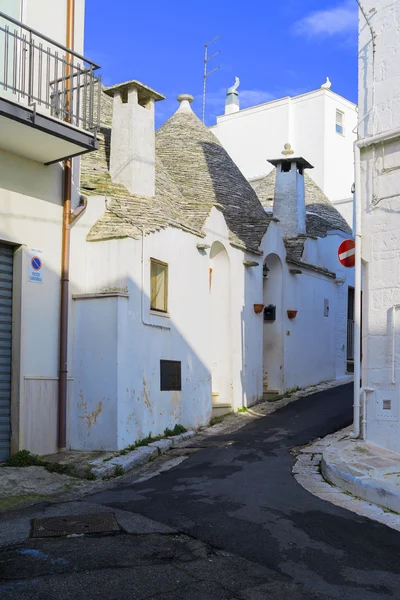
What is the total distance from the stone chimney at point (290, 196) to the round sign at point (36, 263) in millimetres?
12518

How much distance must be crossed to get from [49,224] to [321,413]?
728 centimetres

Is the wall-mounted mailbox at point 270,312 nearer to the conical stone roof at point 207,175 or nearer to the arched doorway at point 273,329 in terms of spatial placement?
the arched doorway at point 273,329

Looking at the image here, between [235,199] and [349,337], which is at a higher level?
[235,199]

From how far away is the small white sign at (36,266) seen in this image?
10328 millimetres

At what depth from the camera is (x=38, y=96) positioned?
10555 mm

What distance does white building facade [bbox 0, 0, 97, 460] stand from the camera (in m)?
9.92

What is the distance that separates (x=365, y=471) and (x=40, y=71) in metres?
7.27

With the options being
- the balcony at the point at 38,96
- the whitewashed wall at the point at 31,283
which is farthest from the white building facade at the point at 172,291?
the balcony at the point at 38,96

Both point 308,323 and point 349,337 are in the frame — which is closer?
point 308,323

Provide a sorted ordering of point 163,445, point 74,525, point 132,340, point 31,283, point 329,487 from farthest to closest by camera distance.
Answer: point 163,445 < point 132,340 < point 31,283 < point 329,487 < point 74,525

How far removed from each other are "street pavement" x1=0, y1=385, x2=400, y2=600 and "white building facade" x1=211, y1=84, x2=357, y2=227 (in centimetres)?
2420

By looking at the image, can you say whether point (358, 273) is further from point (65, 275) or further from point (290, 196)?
point (290, 196)

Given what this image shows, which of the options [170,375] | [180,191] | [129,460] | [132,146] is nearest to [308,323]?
[180,191]

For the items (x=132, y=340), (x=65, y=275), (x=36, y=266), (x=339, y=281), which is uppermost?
(x=339, y=281)
